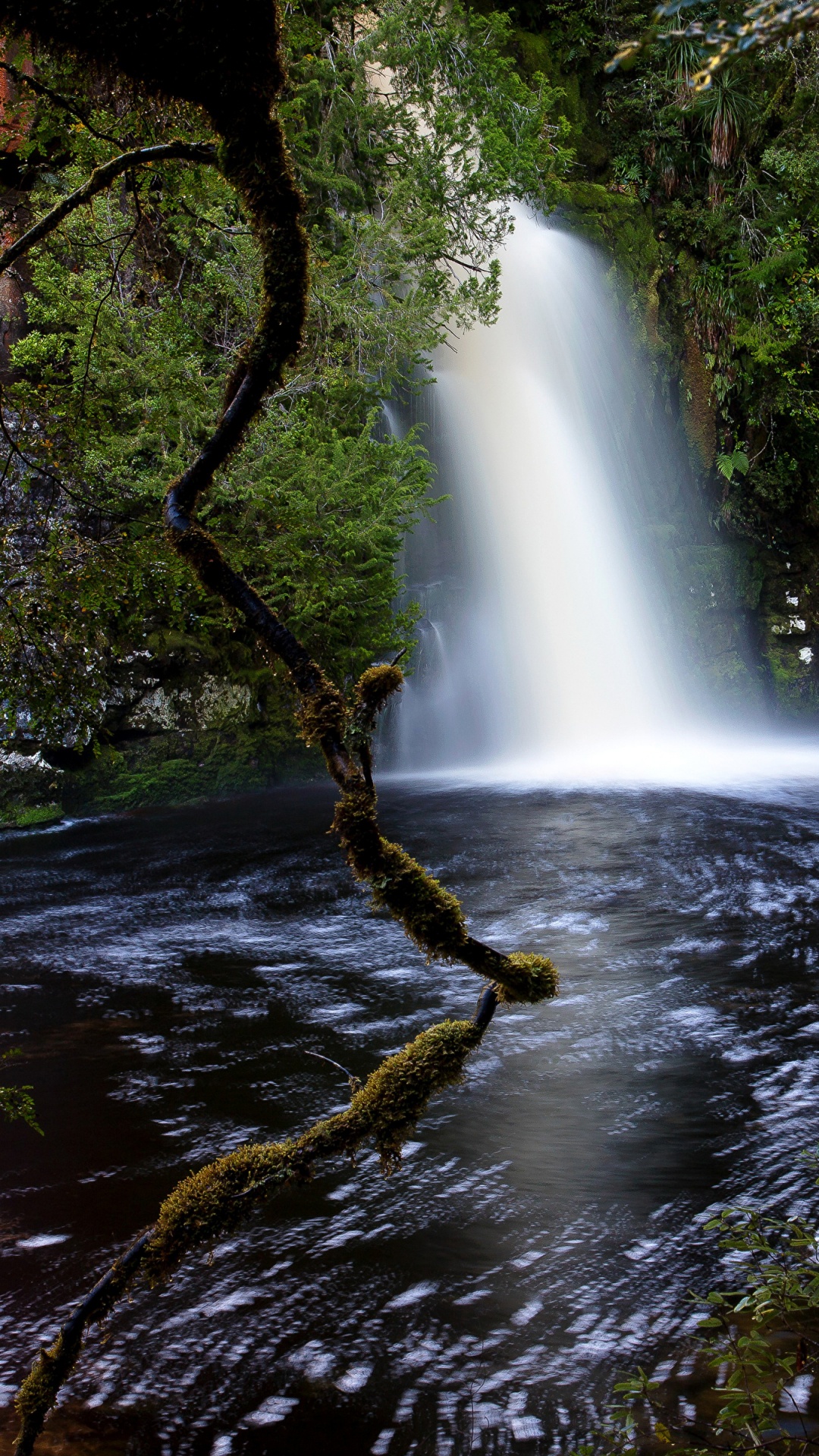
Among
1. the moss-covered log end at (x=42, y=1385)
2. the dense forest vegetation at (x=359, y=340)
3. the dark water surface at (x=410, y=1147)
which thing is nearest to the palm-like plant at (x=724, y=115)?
the dense forest vegetation at (x=359, y=340)

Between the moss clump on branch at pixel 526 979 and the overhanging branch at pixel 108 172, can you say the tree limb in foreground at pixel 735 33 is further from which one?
the moss clump on branch at pixel 526 979

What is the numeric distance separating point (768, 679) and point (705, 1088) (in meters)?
16.4

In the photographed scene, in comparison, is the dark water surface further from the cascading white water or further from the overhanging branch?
the cascading white water

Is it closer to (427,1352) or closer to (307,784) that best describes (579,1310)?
(427,1352)

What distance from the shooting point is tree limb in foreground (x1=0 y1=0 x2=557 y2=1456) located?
1738 mm

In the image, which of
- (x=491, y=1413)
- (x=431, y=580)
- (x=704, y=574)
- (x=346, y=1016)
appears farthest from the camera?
(x=704, y=574)

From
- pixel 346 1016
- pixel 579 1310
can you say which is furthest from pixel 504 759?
pixel 579 1310

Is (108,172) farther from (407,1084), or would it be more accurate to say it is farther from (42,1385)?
(42,1385)

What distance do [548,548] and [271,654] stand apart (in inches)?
719

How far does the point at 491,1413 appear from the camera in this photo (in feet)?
8.95

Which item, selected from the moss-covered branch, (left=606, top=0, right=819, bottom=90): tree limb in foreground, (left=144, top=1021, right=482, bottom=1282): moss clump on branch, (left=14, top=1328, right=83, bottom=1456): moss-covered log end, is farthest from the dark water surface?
(left=606, top=0, right=819, bottom=90): tree limb in foreground

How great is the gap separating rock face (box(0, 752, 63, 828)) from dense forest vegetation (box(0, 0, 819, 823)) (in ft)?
0.12

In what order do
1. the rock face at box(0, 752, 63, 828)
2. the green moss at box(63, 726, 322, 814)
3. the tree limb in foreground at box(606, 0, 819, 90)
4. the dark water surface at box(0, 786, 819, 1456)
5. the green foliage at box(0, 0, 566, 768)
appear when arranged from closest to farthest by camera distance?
the tree limb in foreground at box(606, 0, 819, 90) → the dark water surface at box(0, 786, 819, 1456) → the green foliage at box(0, 0, 566, 768) → the rock face at box(0, 752, 63, 828) → the green moss at box(63, 726, 322, 814)

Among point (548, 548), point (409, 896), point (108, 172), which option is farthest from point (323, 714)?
point (548, 548)
